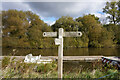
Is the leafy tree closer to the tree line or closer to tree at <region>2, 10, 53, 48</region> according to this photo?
the tree line

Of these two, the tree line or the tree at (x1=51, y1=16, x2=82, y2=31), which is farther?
the tree at (x1=51, y1=16, x2=82, y2=31)

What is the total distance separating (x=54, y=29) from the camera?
17.0 meters

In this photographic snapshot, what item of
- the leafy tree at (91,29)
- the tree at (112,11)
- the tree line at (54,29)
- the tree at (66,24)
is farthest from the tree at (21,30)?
the tree at (112,11)

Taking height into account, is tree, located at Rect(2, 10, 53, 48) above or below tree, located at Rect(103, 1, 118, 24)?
below

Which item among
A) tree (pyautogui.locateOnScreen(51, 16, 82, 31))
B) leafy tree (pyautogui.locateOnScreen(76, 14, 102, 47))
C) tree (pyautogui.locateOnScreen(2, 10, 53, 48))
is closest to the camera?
tree (pyautogui.locateOnScreen(2, 10, 53, 48))

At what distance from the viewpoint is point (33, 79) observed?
228 cm

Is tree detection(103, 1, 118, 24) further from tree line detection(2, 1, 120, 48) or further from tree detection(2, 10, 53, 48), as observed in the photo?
tree detection(2, 10, 53, 48)

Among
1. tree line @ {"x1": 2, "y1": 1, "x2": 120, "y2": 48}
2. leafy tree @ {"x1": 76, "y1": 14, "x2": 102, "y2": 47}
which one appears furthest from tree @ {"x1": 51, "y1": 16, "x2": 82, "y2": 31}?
leafy tree @ {"x1": 76, "y1": 14, "x2": 102, "y2": 47}

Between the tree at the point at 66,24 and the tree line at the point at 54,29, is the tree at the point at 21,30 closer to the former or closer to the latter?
the tree line at the point at 54,29

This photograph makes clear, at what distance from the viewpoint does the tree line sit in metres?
14.5

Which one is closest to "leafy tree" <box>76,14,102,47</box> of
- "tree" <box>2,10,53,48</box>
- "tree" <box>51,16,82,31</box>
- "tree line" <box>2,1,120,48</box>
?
"tree line" <box>2,1,120,48</box>

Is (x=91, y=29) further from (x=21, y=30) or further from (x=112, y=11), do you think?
(x=21, y=30)

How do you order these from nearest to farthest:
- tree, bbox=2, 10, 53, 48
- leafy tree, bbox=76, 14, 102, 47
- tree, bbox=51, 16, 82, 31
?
tree, bbox=2, 10, 53, 48 → tree, bbox=51, 16, 82, 31 → leafy tree, bbox=76, 14, 102, 47

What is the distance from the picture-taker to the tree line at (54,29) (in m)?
14.5
